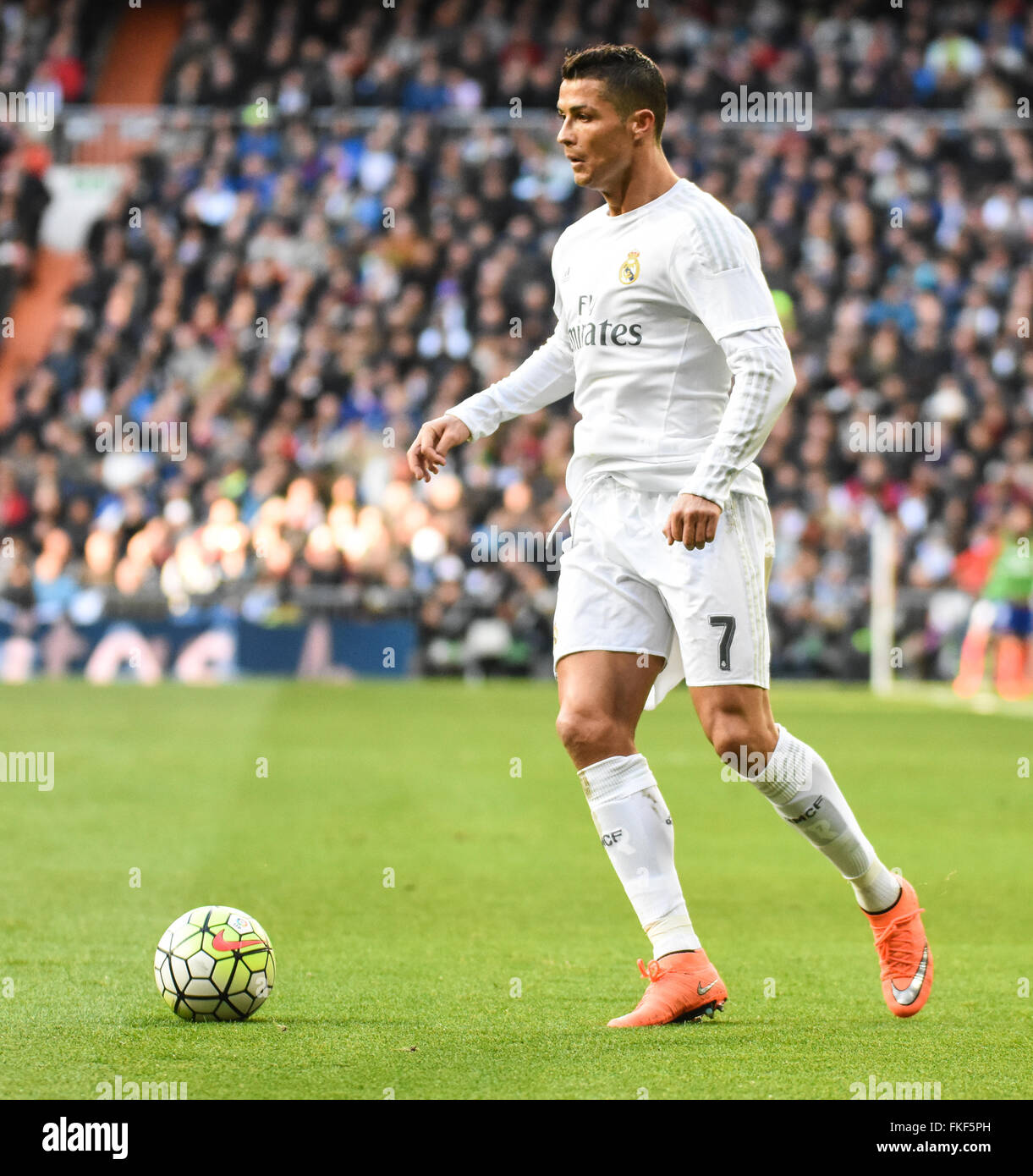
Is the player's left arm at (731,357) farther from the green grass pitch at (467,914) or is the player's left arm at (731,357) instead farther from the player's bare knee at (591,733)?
the green grass pitch at (467,914)

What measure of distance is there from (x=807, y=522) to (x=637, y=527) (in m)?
17.1

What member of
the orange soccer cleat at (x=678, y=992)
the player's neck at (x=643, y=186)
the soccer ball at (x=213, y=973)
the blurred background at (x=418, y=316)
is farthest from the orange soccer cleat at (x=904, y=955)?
the blurred background at (x=418, y=316)

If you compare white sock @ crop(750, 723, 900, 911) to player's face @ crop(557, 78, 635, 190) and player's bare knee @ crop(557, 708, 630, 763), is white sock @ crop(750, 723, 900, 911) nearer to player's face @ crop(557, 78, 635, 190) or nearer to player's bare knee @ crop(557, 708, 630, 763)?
player's bare knee @ crop(557, 708, 630, 763)

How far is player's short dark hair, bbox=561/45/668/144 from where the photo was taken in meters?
4.78

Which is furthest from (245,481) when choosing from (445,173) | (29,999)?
(29,999)

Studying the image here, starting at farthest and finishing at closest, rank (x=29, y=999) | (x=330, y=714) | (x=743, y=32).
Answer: (x=743, y=32)
(x=330, y=714)
(x=29, y=999)

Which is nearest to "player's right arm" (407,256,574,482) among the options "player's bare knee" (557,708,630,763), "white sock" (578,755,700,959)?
"player's bare knee" (557,708,630,763)

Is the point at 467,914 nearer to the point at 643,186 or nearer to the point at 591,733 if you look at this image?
the point at 591,733

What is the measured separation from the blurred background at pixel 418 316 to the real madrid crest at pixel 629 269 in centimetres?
1427

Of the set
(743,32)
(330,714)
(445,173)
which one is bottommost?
(330,714)

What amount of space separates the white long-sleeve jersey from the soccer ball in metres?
1.47

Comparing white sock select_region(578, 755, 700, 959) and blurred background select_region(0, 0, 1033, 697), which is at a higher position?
blurred background select_region(0, 0, 1033, 697)

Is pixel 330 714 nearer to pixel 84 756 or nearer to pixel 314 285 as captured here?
pixel 84 756

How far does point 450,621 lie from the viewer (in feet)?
69.1
